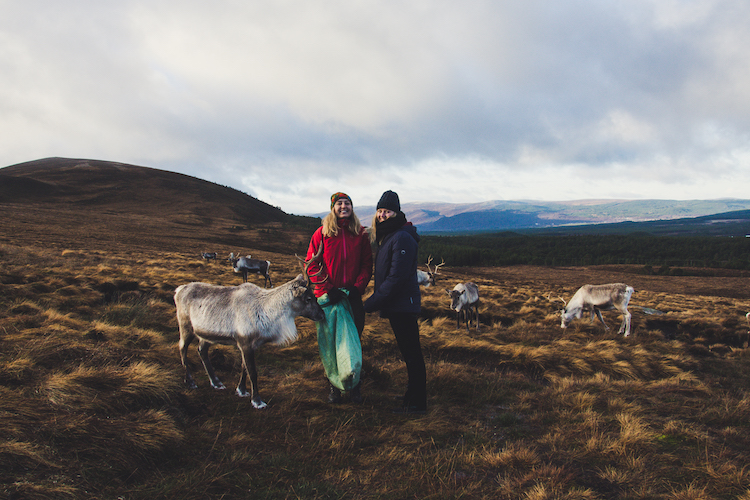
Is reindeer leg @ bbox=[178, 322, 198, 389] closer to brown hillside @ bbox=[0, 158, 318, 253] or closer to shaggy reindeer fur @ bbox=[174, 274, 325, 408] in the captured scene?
shaggy reindeer fur @ bbox=[174, 274, 325, 408]

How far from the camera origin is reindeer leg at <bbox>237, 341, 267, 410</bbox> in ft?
14.4

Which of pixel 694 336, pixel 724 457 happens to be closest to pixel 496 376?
pixel 724 457

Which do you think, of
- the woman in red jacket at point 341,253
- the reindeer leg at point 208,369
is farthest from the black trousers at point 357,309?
the reindeer leg at point 208,369

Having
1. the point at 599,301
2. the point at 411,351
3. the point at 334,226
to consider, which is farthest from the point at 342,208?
the point at 599,301

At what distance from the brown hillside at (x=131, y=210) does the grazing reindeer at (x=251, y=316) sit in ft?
112

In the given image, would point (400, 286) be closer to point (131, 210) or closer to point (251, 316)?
→ point (251, 316)

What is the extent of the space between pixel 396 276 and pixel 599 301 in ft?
41.2

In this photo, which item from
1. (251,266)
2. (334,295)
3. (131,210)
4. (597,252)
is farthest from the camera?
(597,252)

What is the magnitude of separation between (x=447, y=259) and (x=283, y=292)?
76.7m

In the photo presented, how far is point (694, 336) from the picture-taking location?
515 inches

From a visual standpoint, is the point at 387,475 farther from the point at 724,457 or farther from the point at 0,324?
the point at 0,324

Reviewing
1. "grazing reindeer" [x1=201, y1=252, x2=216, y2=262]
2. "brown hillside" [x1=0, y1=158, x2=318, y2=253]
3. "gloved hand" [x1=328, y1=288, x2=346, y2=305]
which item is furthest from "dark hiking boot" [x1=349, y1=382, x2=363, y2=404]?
"brown hillside" [x1=0, y1=158, x2=318, y2=253]

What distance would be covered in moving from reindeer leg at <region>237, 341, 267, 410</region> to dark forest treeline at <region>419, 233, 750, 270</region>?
2857 inches

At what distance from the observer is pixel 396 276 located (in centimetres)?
414
